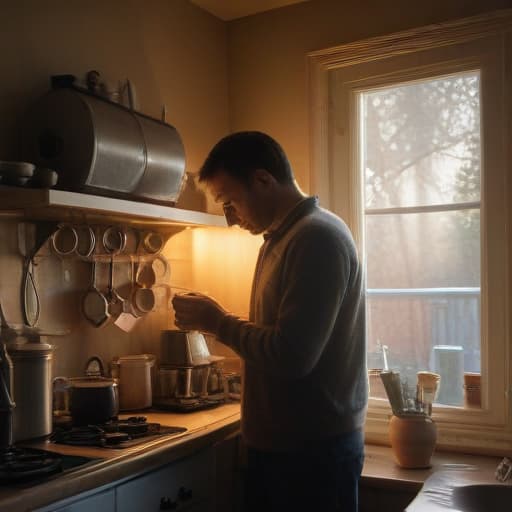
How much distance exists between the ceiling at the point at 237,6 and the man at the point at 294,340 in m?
1.11

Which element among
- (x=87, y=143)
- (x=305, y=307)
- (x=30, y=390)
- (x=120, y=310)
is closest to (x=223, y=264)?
(x=120, y=310)

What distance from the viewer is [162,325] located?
2545 millimetres

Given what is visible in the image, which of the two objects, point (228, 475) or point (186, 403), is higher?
point (186, 403)

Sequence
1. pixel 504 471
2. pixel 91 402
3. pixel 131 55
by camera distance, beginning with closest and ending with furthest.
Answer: pixel 91 402, pixel 504 471, pixel 131 55

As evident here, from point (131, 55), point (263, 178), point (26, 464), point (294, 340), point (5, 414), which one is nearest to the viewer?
point (26, 464)

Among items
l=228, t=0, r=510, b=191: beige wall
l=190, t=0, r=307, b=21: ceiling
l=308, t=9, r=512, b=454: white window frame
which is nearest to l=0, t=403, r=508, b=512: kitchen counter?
l=308, t=9, r=512, b=454: white window frame

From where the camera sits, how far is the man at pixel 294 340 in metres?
1.59

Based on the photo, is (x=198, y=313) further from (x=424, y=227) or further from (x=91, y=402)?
(x=424, y=227)

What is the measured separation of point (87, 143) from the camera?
187cm

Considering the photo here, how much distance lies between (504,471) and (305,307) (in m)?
0.97

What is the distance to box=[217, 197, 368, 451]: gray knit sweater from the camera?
158 cm

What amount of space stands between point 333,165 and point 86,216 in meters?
1.04

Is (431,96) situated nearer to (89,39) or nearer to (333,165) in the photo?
(333,165)

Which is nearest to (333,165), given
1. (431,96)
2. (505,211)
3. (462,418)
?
(431,96)
